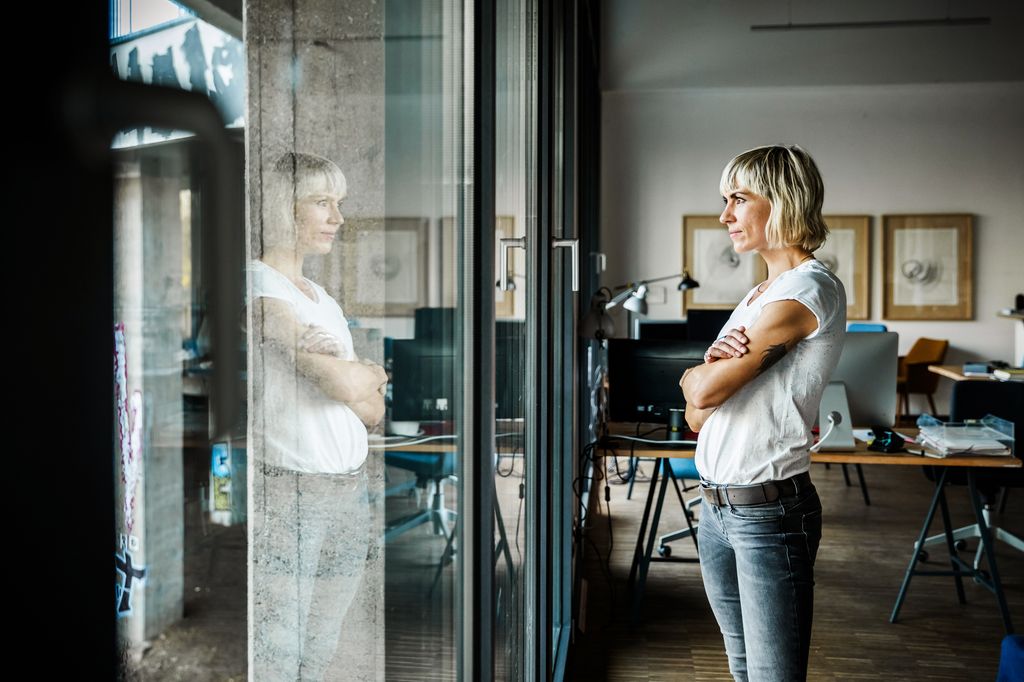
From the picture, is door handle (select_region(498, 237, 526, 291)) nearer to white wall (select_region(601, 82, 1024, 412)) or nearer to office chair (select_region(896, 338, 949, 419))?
office chair (select_region(896, 338, 949, 419))

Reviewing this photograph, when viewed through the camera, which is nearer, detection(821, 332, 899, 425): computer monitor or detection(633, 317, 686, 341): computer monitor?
detection(821, 332, 899, 425): computer monitor

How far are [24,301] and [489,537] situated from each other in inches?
42.4

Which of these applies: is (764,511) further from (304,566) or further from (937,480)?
(937,480)

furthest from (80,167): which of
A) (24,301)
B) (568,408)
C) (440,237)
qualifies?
(568,408)

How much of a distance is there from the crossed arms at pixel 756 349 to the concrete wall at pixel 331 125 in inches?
49.7

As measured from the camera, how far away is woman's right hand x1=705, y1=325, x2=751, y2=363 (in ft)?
6.28

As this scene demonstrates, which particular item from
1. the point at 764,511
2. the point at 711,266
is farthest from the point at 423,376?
the point at 711,266

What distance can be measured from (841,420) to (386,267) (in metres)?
3.08

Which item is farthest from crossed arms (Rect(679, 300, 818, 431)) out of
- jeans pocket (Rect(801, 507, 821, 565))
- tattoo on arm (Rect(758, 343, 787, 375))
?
jeans pocket (Rect(801, 507, 821, 565))

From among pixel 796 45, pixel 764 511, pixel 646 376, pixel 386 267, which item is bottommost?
pixel 764 511

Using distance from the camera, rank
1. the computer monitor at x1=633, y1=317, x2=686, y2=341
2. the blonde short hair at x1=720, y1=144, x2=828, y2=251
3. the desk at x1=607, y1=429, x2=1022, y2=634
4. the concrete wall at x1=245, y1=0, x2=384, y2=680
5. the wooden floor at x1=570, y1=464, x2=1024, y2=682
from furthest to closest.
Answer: the computer monitor at x1=633, y1=317, x2=686, y2=341, the desk at x1=607, y1=429, x2=1022, y2=634, the wooden floor at x1=570, y1=464, x2=1024, y2=682, the blonde short hair at x1=720, y1=144, x2=828, y2=251, the concrete wall at x1=245, y1=0, x2=384, y2=680

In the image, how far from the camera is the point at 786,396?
1936mm

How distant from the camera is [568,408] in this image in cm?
349

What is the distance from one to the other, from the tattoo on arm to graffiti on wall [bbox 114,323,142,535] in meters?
1.67
